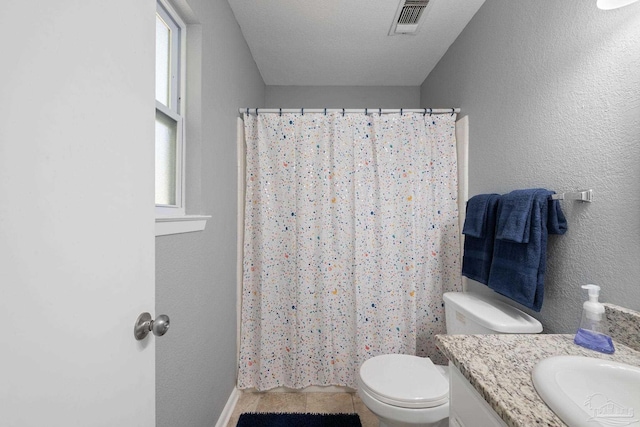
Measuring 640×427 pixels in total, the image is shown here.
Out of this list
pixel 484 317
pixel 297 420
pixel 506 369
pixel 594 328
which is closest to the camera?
pixel 506 369

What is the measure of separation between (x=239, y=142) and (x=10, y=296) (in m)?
1.67

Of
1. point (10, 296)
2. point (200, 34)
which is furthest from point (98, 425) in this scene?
point (200, 34)

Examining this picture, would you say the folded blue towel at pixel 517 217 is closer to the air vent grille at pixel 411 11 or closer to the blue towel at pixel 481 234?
the blue towel at pixel 481 234

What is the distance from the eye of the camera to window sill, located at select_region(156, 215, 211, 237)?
0.98 metres

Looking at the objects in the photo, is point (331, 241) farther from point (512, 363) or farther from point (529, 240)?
point (512, 363)

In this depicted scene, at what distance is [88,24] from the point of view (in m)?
0.48

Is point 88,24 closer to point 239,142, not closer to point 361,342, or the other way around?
point 239,142

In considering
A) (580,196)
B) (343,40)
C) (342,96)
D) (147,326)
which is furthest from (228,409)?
(342,96)

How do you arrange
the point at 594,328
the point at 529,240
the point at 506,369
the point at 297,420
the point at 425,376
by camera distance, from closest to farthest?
the point at 506,369 < the point at 594,328 < the point at 529,240 < the point at 425,376 < the point at 297,420

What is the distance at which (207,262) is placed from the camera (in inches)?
55.6

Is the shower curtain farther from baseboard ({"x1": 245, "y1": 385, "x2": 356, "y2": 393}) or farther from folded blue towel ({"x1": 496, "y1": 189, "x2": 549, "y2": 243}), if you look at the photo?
folded blue towel ({"x1": 496, "y1": 189, "x2": 549, "y2": 243})

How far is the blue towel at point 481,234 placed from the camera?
4.76ft

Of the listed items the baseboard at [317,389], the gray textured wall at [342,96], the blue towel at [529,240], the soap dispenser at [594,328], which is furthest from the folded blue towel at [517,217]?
the gray textured wall at [342,96]

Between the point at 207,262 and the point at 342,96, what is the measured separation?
6.79 ft
